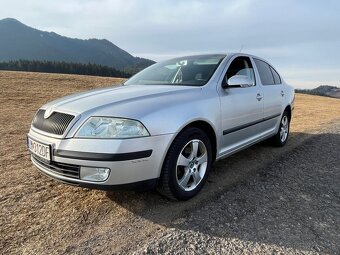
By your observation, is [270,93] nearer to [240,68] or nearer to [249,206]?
[240,68]

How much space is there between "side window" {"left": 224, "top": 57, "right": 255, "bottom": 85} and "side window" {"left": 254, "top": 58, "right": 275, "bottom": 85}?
0.32 metres

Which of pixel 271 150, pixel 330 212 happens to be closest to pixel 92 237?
pixel 330 212

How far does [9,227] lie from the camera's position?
10.1 ft

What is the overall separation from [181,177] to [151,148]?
70cm

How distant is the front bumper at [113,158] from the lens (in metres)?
3.01

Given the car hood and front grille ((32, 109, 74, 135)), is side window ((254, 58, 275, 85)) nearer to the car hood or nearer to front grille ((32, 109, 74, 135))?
the car hood

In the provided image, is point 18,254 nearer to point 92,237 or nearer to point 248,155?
point 92,237

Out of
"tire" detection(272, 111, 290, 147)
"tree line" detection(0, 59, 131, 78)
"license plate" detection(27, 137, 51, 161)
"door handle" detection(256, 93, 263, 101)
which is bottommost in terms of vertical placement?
"tree line" detection(0, 59, 131, 78)

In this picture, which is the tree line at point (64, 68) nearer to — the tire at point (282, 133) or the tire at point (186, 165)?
the tire at point (282, 133)

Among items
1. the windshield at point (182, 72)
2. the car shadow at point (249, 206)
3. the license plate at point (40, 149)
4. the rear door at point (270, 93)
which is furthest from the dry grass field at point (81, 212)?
the windshield at point (182, 72)

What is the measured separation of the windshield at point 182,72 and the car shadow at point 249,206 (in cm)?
134

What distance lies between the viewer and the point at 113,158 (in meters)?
3.00

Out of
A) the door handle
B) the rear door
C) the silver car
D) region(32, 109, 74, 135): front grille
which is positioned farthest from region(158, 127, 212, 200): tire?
the rear door

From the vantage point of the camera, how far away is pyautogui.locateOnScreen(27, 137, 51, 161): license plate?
3241mm
